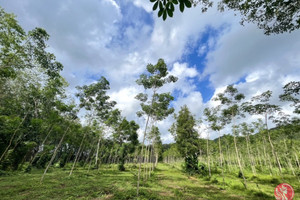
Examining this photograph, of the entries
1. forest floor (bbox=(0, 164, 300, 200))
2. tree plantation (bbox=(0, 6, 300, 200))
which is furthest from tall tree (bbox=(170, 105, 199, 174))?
forest floor (bbox=(0, 164, 300, 200))

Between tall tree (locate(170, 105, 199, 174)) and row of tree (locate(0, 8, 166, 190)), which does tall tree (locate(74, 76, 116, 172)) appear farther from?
tall tree (locate(170, 105, 199, 174))

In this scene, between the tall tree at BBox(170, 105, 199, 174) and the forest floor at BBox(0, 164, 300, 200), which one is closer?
the forest floor at BBox(0, 164, 300, 200)

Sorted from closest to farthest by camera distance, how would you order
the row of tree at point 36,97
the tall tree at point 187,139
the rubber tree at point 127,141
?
1. the row of tree at point 36,97
2. the tall tree at point 187,139
3. the rubber tree at point 127,141

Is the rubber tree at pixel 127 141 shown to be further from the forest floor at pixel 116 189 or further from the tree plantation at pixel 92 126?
the forest floor at pixel 116 189

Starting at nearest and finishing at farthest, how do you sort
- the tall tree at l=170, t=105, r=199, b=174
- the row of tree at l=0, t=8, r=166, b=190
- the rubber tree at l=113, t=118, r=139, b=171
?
the row of tree at l=0, t=8, r=166, b=190 < the tall tree at l=170, t=105, r=199, b=174 < the rubber tree at l=113, t=118, r=139, b=171

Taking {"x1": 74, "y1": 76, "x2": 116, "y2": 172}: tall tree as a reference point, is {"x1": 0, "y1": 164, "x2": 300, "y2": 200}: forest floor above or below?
below

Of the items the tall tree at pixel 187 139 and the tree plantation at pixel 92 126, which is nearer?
the tree plantation at pixel 92 126

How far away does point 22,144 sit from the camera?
1789cm

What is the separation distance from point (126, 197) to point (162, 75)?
10.5m

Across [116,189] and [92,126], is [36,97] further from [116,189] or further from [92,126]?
[116,189]

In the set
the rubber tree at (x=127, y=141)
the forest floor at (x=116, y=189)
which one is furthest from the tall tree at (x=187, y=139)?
the rubber tree at (x=127, y=141)

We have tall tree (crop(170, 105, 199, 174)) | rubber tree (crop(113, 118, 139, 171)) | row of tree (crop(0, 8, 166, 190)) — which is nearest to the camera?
row of tree (crop(0, 8, 166, 190))

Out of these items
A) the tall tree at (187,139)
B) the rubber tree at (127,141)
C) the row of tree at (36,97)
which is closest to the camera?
the row of tree at (36,97)

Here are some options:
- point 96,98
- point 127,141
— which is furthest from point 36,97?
point 127,141
